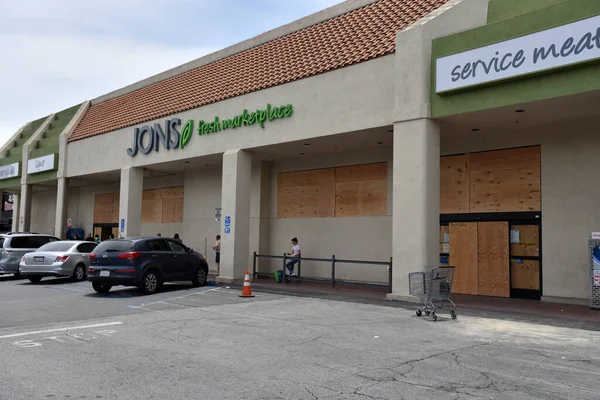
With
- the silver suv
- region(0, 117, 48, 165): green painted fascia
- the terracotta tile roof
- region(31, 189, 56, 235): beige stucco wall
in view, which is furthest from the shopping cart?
region(31, 189, 56, 235): beige stucco wall

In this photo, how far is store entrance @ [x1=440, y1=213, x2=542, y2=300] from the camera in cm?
1414

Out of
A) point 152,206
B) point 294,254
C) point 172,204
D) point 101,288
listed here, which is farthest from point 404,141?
point 152,206

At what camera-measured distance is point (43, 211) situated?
36.5 meters

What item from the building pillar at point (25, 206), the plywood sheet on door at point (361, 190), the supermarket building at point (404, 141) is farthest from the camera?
the building pillar at point (25, 206)

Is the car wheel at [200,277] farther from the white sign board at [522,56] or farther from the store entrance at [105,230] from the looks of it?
the store entrance at [105,230]

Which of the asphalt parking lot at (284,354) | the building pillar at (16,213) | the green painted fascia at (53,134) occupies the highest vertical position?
the green painted fascia at (53,134)

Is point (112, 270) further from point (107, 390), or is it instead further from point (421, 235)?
point (107, 390)

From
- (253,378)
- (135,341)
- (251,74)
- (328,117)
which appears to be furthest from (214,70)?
(253,378)

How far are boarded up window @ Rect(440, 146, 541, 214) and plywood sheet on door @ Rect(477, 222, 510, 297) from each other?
0.54m

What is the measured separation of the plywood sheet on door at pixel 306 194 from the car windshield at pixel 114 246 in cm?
712

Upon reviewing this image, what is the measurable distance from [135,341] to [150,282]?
6.66 metres

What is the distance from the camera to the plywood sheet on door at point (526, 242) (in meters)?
14.1

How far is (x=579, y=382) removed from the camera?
6.26 meters

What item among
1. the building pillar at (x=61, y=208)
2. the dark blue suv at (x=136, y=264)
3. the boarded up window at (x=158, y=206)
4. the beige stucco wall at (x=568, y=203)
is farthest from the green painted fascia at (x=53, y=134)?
the beige stucco wall at (x=568, y=203)
